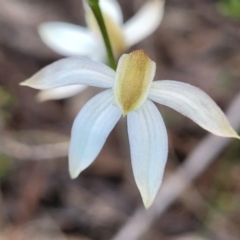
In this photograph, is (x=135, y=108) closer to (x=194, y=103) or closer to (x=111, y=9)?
(x=194, y=103)

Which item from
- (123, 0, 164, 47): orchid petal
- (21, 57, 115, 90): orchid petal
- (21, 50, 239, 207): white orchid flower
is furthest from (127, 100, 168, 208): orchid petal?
(123, 0, 164, 47): orchid petal

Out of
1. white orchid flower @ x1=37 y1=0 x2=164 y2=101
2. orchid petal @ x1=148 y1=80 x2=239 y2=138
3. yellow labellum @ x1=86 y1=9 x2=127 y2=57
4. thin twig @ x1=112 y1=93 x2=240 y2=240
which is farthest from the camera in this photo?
thin twig @ x1=112 y1=93 x2=240 y2=240

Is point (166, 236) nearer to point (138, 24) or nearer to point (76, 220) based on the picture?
point (76, 220)

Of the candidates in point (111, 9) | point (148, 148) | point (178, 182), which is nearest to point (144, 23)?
point (111, 9)

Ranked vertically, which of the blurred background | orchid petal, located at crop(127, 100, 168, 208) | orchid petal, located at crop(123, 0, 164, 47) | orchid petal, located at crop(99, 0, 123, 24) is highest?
orchid petal, located at crop(127, 100, 168, 208)

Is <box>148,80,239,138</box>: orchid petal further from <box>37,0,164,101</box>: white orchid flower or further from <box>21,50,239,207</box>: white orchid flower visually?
<box>37,0,164,101</box>: white orchid flower

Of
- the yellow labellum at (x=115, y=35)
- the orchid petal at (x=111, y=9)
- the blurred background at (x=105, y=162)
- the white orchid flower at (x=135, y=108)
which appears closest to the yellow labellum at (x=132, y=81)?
the white orchid flower at (x=135, y=108)

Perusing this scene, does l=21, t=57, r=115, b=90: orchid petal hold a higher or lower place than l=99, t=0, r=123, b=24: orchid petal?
higher
